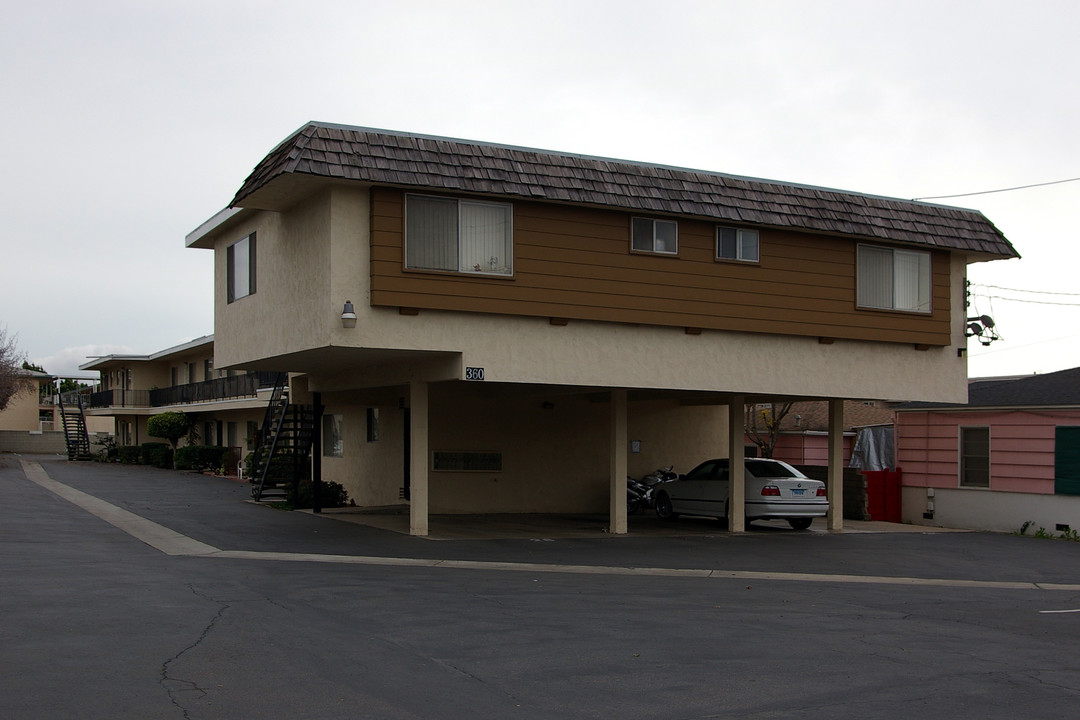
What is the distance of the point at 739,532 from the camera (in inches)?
853

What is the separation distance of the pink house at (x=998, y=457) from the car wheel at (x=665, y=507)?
6865 mm

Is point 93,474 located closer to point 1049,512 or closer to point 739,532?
point 739,532

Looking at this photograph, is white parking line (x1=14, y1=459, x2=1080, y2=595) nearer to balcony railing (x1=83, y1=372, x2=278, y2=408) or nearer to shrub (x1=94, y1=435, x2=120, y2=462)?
balcony railing (x1=83, y1=372, x2=278, y2=408)

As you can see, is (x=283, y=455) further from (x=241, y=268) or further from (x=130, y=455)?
(x=130, y=455)

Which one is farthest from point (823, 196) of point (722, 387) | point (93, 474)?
point (93, 474)

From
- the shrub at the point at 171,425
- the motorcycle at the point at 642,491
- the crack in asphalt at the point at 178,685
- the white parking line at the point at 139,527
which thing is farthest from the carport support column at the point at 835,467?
the shrub at the point at 171,425

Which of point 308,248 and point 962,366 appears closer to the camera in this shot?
point 308,248

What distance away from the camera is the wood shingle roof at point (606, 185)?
53.0 ft

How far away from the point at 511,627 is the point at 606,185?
385 inches

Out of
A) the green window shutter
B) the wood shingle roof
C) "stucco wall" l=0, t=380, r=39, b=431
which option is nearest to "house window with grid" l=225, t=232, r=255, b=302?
the wood shingle roof

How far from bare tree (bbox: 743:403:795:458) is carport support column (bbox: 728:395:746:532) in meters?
12.3

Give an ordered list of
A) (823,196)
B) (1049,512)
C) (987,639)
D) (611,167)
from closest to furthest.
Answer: (987,639)
(611,167)
(823,196)
(1049,512)

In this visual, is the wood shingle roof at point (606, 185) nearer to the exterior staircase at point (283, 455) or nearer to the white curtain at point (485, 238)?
the white curtain at point (485, 238)

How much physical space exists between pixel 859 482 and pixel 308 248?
15.8 m
